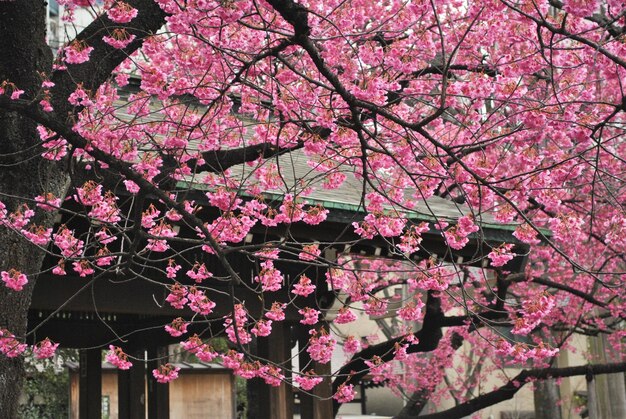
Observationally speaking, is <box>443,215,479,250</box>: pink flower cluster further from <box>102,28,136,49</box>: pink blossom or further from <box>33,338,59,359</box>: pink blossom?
<box>33,338,59,359</box>: pink blossom

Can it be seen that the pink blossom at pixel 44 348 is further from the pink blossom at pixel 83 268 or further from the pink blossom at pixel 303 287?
the pink blossom at pixel 303 287

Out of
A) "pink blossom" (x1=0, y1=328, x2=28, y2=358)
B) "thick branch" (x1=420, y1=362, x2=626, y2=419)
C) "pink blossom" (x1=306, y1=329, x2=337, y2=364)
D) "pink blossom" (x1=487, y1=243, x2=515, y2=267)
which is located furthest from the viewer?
"thick branch" (x1=420, y1=362, x2=626, y2=419)

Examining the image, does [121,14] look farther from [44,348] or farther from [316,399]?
[316,399]

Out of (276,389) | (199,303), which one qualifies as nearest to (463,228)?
(199,303)

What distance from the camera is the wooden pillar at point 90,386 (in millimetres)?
10195

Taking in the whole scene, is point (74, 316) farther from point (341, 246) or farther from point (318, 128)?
point (318, 128)

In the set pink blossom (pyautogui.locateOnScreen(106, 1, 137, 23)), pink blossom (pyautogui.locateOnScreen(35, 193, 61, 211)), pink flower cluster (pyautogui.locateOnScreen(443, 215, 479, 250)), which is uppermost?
pink blossom (pyautogui.locateOnScreen(106, 1, 137, 23))

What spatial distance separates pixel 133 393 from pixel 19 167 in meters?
5.39

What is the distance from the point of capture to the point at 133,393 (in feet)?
32.4

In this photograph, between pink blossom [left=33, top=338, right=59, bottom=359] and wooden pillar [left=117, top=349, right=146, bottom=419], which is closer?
pink blossom [left=33, top=338, right=59, bottom=359]

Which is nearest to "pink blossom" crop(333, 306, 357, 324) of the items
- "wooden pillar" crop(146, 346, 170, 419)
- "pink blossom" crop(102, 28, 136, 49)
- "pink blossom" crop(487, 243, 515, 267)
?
"pink blossom" crop(487, 243, 515, 267)

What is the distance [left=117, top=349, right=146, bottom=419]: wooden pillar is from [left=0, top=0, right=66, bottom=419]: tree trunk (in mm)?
5009

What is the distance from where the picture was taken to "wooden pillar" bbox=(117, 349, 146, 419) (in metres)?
9.82

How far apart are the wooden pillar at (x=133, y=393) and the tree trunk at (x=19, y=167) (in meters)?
5.01
